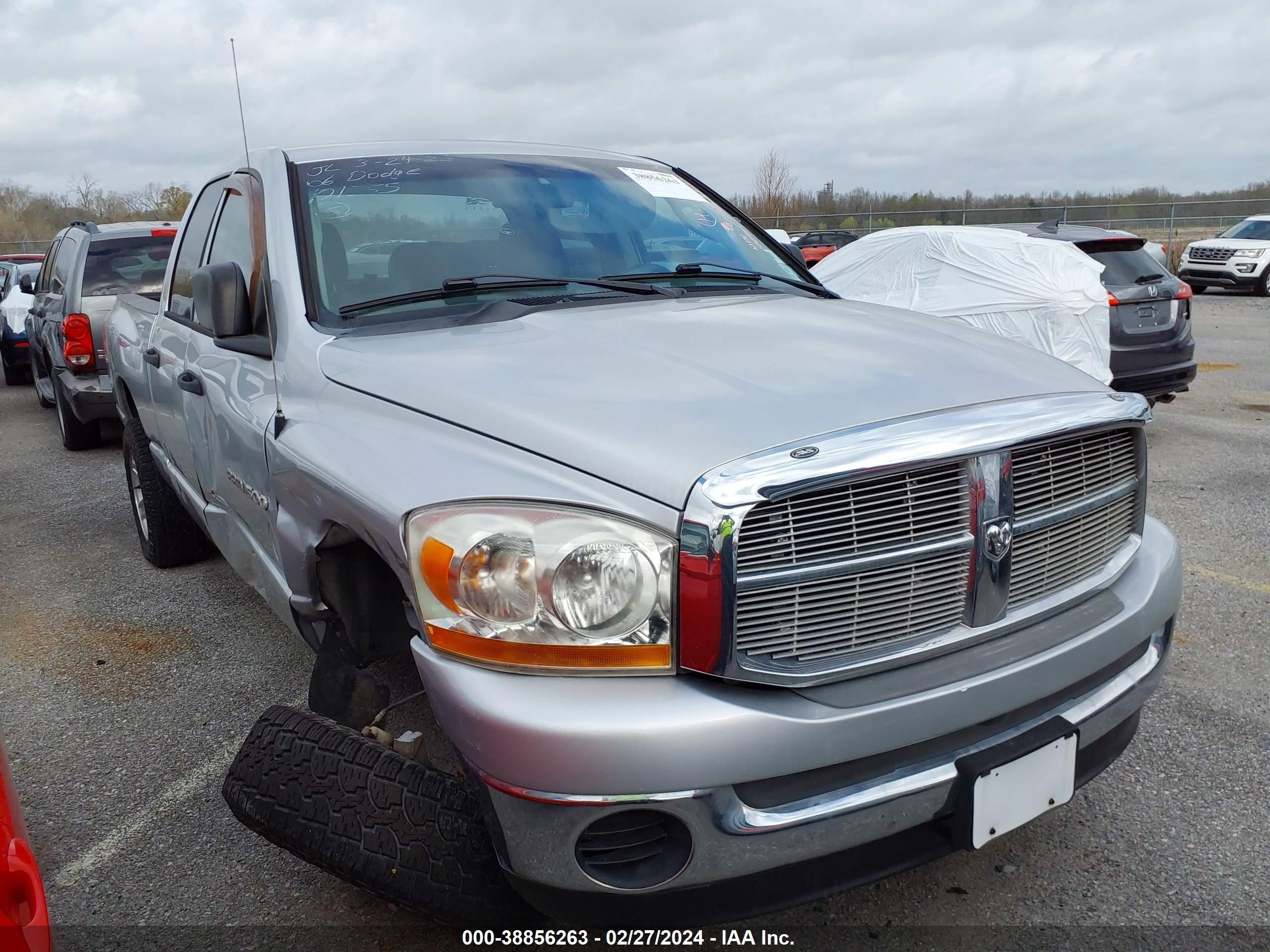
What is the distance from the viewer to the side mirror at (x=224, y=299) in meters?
2.66

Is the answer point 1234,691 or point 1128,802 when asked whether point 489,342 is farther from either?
point 1234,691

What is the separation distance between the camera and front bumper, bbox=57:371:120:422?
23.9ft

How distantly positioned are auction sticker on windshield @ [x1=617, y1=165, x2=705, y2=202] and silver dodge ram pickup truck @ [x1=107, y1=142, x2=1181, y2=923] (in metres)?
0.96

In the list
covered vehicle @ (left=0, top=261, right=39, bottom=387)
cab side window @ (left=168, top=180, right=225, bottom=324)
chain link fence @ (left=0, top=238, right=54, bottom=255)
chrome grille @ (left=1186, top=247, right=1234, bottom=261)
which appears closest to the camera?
cab side window @ (left=168, top=180, right=225, bottom=324)

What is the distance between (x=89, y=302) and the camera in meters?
7.52

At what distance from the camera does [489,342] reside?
7.70ft

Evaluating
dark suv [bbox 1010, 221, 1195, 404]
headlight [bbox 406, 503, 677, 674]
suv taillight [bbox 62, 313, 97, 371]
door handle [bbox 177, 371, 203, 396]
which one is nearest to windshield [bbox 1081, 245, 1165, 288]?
dark suv [bbox 1010, 221, 1195, 404]

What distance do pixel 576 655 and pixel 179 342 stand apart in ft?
8.55

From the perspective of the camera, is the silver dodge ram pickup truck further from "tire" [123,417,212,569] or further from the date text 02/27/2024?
"tire" [123,417,212,569]

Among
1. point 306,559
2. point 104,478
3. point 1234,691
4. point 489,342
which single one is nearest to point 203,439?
point 306,559

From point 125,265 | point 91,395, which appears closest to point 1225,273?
point 125,265

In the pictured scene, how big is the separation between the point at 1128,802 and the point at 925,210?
99.5 feet

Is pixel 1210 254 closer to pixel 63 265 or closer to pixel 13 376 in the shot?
pixel 63 265

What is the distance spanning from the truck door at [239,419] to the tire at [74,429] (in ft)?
16.7
